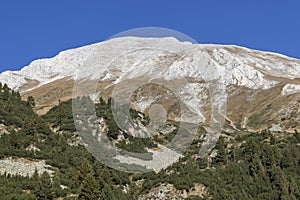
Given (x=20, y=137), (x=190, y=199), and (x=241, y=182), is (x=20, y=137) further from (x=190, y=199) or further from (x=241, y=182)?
(x=241, y=182)

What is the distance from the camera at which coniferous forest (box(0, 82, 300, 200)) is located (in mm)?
39469

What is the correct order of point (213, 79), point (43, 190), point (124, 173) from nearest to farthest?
A: point (43, 190)
point (124, 173)
point (213, 79)

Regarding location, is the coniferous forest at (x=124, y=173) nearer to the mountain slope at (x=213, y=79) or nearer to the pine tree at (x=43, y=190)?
the pine tree at (x=43, y=190)

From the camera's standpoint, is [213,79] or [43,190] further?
[213,79]

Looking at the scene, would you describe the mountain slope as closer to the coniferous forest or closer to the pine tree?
the coniferous forest

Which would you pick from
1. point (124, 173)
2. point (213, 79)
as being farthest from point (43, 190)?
point (213, 79)

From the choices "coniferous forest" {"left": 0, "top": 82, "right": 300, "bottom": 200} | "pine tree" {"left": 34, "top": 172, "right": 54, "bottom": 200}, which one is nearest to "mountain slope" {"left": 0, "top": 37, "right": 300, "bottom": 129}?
"coniferous forest" {"left": 0, "top": 82, "right": 300, "bottom": 200}

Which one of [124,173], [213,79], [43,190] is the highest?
[213,79]

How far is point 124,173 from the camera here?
5125 centimetres

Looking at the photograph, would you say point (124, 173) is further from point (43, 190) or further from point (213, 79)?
point (213, 79)

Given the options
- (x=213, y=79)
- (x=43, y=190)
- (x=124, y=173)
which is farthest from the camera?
(x=213, y=79)

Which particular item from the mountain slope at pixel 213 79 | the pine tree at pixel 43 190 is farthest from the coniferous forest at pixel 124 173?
the mountain slope at pixel 213 79

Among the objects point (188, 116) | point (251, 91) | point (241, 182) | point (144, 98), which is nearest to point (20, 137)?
point (241, 182)

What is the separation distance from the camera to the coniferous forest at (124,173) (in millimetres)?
39469
